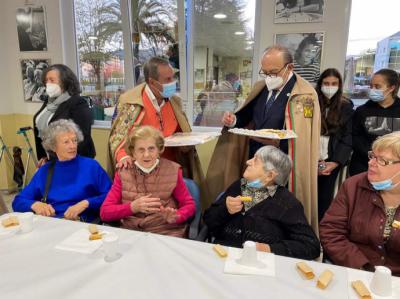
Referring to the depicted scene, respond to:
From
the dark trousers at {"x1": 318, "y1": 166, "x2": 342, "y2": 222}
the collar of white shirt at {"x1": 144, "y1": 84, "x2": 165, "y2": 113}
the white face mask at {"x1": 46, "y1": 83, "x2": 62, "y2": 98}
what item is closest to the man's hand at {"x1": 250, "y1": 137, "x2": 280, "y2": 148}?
the dark trousers at {"x1": 318, "y1": 166, "x2": 342, "y2": 222}

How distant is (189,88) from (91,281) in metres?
3.09

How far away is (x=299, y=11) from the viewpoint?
308cm

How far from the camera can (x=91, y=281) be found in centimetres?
111

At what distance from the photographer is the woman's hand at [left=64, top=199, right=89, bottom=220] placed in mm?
1901

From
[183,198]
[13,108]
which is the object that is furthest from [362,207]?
[13,108]

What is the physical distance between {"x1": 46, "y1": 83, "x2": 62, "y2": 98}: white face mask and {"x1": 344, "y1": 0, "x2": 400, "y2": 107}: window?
282 cm

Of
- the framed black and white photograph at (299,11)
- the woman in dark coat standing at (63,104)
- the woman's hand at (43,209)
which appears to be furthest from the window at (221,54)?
the woman's hand at (43,209)

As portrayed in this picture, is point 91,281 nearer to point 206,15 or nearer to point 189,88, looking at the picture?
point 189,88

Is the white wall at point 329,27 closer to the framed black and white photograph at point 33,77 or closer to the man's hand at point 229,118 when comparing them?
the man's hand at point 229,118

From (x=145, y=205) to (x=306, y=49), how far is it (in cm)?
238

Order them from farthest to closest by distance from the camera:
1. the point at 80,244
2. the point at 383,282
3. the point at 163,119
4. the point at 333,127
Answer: the point at 333,127, the point at 163,119, the point at 80,244, the point at 383,282

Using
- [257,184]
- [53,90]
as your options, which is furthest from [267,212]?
[53,90]

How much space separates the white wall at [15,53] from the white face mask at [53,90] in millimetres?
1832

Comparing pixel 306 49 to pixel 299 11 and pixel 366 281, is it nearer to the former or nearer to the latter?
pixel 299 11
